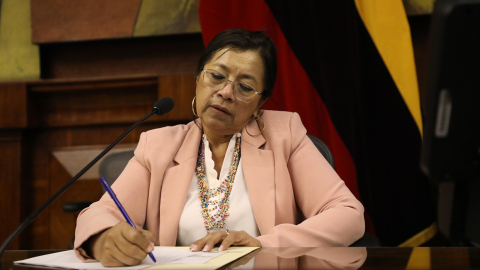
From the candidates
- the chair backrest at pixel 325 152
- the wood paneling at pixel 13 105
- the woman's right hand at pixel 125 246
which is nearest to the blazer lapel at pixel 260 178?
the chair backrest at pixel 325 152

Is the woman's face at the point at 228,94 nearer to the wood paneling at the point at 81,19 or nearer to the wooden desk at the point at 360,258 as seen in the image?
the wooden desk at the point at 360,258

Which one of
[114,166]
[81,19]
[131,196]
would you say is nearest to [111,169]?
[114,166]

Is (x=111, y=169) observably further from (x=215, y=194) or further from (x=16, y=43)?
(x=16, y=43)

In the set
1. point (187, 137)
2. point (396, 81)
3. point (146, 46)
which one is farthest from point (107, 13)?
point (396, 81)

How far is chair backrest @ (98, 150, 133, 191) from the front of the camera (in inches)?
73.2

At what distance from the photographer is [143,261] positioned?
0.93 m

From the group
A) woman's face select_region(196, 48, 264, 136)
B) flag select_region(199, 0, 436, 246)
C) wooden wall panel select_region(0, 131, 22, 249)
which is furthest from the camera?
wooden wall panel select_region(0, 131, 22, 249)

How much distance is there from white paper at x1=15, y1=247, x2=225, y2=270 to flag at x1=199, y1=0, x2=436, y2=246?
1232mm

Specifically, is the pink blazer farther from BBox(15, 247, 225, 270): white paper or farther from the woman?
BBox(15, 247, 225, 270): white paper

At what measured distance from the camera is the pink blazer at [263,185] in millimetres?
1331

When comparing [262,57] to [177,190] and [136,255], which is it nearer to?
[177,190]

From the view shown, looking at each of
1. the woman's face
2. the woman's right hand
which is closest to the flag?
the woman's face

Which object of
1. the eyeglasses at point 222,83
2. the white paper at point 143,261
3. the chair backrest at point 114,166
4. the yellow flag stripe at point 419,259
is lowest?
the yellow flag stripe at point 419,259

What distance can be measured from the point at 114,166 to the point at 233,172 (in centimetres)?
66
